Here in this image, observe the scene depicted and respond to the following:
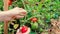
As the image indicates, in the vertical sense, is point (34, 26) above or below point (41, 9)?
below

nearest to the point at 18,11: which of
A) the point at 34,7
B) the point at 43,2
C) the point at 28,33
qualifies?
the point at 28,33

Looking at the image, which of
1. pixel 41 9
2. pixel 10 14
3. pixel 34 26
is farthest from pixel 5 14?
pixel 41 9

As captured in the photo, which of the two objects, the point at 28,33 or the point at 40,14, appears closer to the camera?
the point at 28,33

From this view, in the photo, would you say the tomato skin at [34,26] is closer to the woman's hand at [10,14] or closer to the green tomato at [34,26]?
the green tomato at [34,26]

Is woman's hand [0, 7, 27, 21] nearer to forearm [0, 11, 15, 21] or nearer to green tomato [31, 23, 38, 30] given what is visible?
forearm [0, 11, 15, 21]

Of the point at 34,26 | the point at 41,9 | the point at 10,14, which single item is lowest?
the point at 34,26

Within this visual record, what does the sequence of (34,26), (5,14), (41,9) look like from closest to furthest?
(5,14)
(34,26)
(41,9)

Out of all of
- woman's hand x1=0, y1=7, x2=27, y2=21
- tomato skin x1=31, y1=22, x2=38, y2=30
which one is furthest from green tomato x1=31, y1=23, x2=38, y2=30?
woman's hand x1=0, y1=7, x2=27, y2=21

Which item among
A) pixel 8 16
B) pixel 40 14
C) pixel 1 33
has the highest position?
pixel 8 16

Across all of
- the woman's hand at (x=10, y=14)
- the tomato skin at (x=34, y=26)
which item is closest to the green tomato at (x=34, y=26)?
the tomato skin at (x=34, y=26)

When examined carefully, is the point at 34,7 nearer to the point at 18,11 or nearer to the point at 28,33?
the point at 28,33

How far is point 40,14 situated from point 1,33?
1.97ft

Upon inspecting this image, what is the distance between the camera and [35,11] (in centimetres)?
225

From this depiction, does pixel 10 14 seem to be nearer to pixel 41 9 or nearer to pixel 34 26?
pixel 34 26
